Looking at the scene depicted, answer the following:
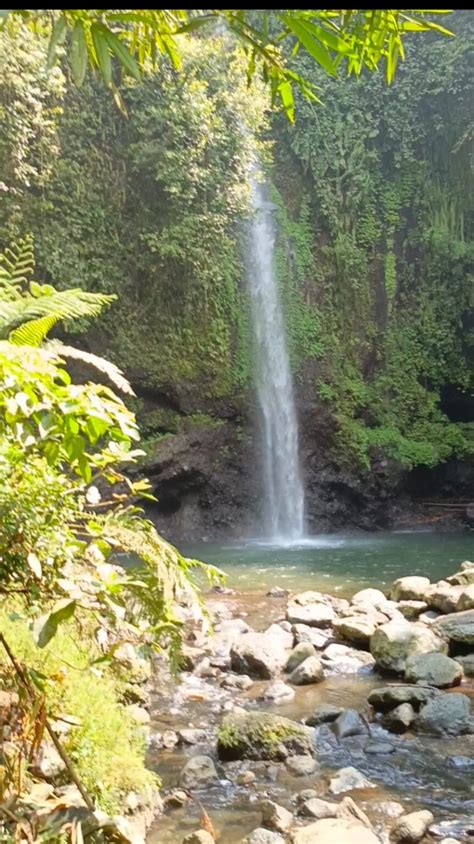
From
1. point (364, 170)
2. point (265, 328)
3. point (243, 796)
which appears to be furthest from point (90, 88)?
point (243, 796)

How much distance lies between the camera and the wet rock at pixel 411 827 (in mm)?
3502

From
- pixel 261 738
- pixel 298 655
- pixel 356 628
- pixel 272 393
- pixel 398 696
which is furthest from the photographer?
pixel 272 393

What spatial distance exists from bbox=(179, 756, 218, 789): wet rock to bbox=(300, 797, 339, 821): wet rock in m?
0.59

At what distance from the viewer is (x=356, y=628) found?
677 centimetres

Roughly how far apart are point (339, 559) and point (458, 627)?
16.5 ft

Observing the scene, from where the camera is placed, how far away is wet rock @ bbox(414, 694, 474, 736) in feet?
15.8

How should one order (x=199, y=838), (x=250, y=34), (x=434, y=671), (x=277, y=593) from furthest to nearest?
(x=277, y=593)
(x=434, y=671)
(x=199, y=838)
(x=250, y=34)

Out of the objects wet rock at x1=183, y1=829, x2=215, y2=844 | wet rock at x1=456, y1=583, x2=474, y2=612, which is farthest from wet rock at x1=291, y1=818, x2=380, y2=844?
wet rock at x1=456, y1=583, x2=474, y2=612

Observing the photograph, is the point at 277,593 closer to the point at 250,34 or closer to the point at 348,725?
the point at 348,725

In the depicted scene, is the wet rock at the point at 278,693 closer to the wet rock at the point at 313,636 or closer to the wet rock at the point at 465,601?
the wet rock at the point at 313,636

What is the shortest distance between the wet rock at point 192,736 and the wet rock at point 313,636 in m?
2.16

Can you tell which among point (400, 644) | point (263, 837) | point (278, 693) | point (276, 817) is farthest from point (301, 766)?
point (400, 644)

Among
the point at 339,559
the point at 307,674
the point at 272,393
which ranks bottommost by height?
the point at 307,674

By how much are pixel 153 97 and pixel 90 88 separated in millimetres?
1215
